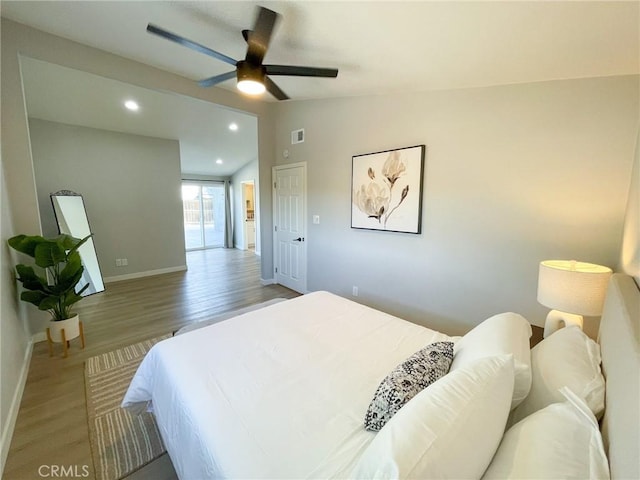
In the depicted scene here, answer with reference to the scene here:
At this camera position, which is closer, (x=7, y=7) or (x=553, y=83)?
(x=553, y=83)

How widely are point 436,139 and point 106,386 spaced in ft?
11.6

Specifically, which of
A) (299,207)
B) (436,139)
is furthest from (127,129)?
(436,139)

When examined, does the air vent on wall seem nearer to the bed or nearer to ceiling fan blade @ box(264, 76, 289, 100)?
ceiling fan blade @ box(264, 76, 289, 100)

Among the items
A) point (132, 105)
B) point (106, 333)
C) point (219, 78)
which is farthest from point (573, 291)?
point (132, 105)

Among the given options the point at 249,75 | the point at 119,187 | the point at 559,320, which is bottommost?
the point at 559,320

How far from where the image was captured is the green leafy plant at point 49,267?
220cm

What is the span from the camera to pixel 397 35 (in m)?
1.81

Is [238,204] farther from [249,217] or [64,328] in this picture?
[64,328]

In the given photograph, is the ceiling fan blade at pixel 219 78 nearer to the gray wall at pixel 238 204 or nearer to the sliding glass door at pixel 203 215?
the gray wall at pixel 238 204

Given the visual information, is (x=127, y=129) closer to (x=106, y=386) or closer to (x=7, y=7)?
(x=7, y=7)

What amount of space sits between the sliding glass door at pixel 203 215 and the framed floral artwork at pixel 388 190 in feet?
19.3

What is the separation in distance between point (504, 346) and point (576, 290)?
2.54 feet

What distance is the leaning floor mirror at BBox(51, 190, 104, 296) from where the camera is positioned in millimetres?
3934

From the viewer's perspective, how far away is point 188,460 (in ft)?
3.37
